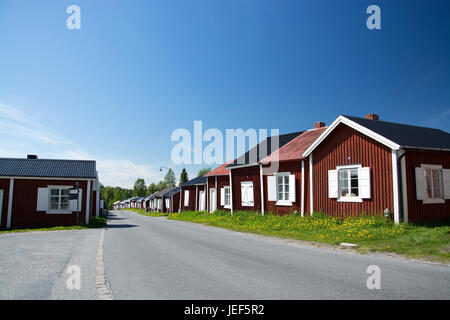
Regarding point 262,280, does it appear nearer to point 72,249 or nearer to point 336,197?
point 72,249

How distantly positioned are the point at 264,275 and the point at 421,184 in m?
10.2

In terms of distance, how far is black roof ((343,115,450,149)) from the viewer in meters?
13.1

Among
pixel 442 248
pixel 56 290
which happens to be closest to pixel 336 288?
pixel 56 290

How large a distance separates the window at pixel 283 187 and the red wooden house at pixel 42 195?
11.8m

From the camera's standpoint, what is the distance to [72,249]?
9781mm

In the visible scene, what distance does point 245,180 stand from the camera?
21.1 meters

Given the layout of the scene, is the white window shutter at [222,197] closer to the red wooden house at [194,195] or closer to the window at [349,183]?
the red wooden house at [194,195]

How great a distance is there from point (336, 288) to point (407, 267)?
279 cm

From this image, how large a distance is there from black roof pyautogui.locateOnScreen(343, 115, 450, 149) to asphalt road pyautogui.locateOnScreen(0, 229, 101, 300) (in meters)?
12.2

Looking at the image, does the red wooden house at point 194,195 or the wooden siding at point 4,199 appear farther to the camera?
the red wooden house at point 194,195

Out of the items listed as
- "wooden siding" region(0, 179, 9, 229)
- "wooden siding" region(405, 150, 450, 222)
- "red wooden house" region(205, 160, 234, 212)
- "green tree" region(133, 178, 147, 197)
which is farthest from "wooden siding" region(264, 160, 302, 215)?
"green tree" region(133, 178, 147, 197)

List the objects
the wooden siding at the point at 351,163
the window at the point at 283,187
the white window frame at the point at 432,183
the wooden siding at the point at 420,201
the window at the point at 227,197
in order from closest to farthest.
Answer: the wooden siding at the point at 420,201 < the wooden siding at the point at 351,163 < the white window frame at the point at 432,183 < the window at the point at 283,187 < the window at the point at 227,197

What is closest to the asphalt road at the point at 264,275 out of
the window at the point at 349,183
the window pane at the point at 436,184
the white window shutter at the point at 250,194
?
the window at the point at 349,183

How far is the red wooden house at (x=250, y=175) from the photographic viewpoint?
20.0m
